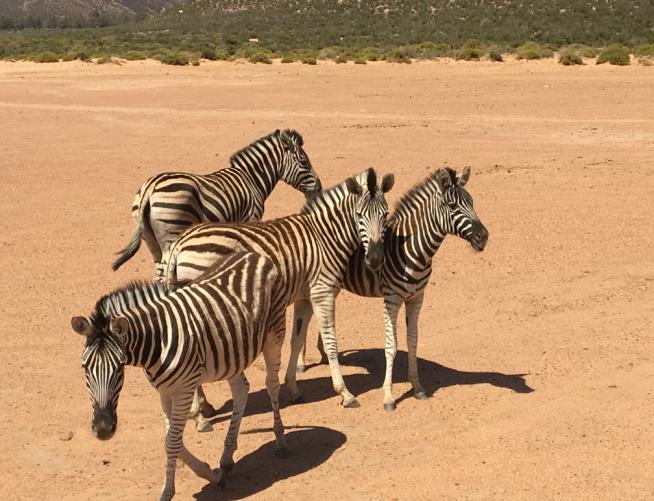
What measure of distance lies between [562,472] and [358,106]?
24.4 meters

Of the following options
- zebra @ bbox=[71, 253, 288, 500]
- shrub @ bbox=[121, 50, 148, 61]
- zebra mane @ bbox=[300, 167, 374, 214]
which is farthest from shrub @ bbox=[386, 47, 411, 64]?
zebra @ bbox=[71, 253, 288, 500]

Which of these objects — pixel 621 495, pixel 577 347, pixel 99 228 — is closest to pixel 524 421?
pixel 621 495

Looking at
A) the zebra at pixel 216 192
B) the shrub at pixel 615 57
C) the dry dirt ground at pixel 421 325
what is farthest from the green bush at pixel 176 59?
the zebra at pixel 216 192

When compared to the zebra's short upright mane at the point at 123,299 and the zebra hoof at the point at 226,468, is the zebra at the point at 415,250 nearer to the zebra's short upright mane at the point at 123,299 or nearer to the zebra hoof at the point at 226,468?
the zebra hoof at the point at 226,468

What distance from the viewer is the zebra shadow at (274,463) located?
8242 mm

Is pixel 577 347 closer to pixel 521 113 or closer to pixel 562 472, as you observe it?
pixel 562 472

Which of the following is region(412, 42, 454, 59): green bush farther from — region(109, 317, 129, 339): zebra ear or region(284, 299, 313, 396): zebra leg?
region(109, 317, 129, 339): zebra ear

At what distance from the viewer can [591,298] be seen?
42.2 ft

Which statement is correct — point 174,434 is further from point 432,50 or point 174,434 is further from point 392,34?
point 392,34

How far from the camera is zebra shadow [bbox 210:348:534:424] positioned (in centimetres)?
1013

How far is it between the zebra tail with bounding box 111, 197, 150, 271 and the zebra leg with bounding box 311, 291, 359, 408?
238 centimetres

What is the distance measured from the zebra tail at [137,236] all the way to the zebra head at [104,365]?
3980 mm

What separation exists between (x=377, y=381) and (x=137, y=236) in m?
3.01

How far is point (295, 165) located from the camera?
1246 centimetres
